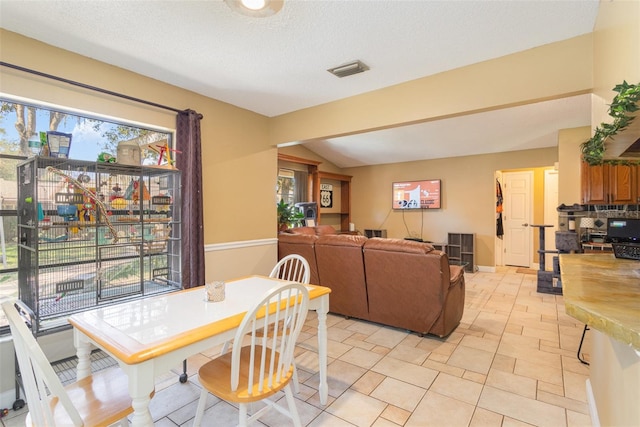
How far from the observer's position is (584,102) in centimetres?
378

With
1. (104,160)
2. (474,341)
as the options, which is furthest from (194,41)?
(474,341)

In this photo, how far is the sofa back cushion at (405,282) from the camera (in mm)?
2953

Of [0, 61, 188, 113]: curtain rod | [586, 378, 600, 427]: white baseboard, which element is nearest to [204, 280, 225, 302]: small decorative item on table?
[0, 61, 188, 113]: curtain rod

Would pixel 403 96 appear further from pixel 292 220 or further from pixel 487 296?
pixel 487 296

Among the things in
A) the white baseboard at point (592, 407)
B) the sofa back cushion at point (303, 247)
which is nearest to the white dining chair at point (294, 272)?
the sofa back cushion at point (303, 247)

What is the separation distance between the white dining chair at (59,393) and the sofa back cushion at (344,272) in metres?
2.33

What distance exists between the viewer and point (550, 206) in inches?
251

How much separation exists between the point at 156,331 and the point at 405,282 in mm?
2338

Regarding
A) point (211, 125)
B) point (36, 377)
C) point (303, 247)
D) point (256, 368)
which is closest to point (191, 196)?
point (211, 125)

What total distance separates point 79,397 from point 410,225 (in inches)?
260

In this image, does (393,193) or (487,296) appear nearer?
(487,296)

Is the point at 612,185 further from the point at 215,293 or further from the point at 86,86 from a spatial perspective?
the point at 86,86

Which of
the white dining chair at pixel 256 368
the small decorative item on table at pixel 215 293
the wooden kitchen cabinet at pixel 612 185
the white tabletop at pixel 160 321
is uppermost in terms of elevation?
the wooden kitchen cabinet at pixel 612 185

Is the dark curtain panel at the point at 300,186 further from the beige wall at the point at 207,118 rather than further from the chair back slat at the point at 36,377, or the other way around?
the chair back slat at the point at 36,377
